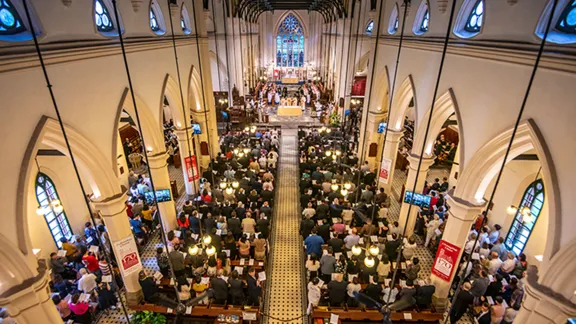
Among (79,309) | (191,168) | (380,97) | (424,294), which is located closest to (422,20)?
(380,97)

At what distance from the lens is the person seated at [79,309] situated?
24.3 ft

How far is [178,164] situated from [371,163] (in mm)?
10028

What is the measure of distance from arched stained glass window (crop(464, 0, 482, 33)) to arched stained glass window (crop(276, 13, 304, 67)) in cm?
3830

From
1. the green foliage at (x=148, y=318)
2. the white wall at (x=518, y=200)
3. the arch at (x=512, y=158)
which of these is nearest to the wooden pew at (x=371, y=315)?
the arch at (x=512, y=158)

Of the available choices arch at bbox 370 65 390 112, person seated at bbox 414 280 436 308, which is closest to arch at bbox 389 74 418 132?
arch at bbox 370 65 390 112

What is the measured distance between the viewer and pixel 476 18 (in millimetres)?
7113

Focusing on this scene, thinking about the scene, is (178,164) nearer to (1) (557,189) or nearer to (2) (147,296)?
(2) (147,296)

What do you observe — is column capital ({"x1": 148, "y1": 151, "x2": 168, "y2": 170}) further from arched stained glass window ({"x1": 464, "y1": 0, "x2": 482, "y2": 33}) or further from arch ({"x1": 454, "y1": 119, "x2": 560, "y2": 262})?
arched stained glass window ({"x1": 464, "y1": 0, "x2": 482, "y2": 33})

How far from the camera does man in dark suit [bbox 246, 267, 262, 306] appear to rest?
780cm

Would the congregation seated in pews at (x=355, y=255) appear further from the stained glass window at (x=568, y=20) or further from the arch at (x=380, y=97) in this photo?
the stained glass window at (x=568, y=20)

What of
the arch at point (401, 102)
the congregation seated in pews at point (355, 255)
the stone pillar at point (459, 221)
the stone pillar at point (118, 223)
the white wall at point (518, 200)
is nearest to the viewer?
the stone pillar at point (459, 221)

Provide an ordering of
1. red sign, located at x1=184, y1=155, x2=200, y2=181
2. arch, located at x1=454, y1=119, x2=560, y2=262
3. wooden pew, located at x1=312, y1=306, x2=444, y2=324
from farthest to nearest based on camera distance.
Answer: red sign, located at x1=184, y1=155, x2=200, y2=181, wooden pew, located at x1=312, y1=306, x2=444, y2=324, arch, located at x1=454, y1=119, x2=560, y2=262

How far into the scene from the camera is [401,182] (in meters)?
15.1

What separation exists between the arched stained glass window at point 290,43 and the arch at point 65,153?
3971cm
